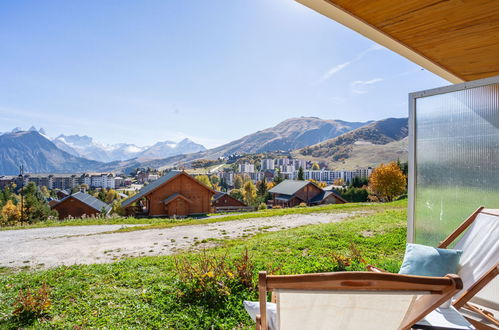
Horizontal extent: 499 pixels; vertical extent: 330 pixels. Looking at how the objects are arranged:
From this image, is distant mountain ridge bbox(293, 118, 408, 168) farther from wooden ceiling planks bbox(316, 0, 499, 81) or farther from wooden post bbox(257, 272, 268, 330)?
wooden post bbox(257, 272, 268, 330)

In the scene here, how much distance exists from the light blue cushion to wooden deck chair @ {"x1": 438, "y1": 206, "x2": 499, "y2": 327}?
113 mm

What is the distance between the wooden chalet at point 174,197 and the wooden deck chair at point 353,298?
59.8 ft

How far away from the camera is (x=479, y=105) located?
143 inches

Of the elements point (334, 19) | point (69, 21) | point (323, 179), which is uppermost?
point (69, 21)

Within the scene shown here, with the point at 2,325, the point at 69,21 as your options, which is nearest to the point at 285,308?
the point at 2,325

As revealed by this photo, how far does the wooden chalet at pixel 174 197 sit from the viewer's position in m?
19.0

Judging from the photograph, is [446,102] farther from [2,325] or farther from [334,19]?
[2,325]

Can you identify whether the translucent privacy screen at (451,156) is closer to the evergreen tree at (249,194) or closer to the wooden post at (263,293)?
the wooden post at (263,293)

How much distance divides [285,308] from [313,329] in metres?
0.23

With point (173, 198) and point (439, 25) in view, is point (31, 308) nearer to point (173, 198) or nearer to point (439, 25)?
point (439, 25)

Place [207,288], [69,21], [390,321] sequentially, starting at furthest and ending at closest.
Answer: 1. [69,21]
2. [207,288]
3. [390,321]

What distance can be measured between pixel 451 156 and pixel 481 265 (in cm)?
182

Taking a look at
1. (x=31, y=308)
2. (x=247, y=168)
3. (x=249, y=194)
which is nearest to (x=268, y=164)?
(x=247, y=168)

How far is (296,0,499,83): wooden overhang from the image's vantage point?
99.6 inches
